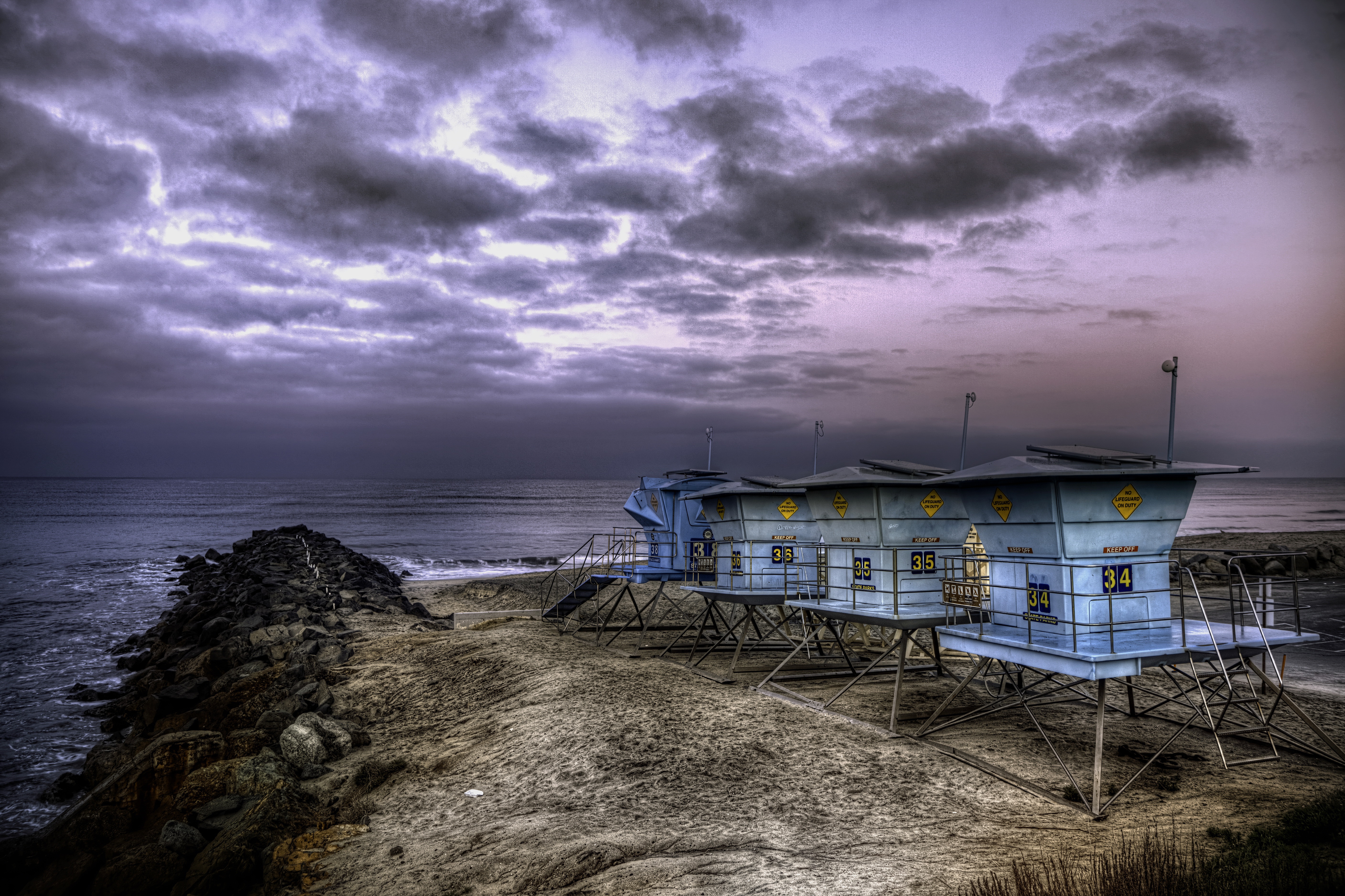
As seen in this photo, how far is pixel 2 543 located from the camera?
7131cm

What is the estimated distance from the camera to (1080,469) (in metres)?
11.3

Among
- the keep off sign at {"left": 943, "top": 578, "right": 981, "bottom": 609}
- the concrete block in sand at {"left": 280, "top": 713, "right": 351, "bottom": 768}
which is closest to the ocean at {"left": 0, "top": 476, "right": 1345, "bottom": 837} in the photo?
the concrete block in sand at {"left": 280, "top": 713, "right": 351, "bottom": 768}

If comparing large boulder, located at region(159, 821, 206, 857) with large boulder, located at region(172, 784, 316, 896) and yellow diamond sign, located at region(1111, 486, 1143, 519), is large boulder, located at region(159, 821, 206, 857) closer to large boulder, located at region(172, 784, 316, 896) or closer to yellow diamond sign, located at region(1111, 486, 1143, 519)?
large boulder, located at region(172, 784, 316, 896)

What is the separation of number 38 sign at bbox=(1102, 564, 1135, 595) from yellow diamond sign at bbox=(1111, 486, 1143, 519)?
748mm

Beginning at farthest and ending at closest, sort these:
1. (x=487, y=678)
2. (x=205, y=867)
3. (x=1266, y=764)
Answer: (x=487, y=678), (x=1266, y=764), (x=205, y=867)

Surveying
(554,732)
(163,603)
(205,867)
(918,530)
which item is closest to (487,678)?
(554,732)

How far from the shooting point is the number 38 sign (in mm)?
11406

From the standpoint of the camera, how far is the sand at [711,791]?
8.85 m

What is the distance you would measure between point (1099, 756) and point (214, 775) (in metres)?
13.7

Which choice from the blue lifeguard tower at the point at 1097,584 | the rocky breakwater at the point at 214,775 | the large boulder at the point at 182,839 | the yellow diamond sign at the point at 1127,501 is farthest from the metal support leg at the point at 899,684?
the large boulder at the point at 182,839

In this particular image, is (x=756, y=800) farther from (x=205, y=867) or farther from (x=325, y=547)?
(x=325, y=547)

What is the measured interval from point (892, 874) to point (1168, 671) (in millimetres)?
10945

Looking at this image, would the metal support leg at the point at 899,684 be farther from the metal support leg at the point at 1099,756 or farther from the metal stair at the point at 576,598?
the metal stair at the point at 576,598

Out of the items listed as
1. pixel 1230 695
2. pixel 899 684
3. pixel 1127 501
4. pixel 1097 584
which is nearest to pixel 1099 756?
pixel 1097 584
